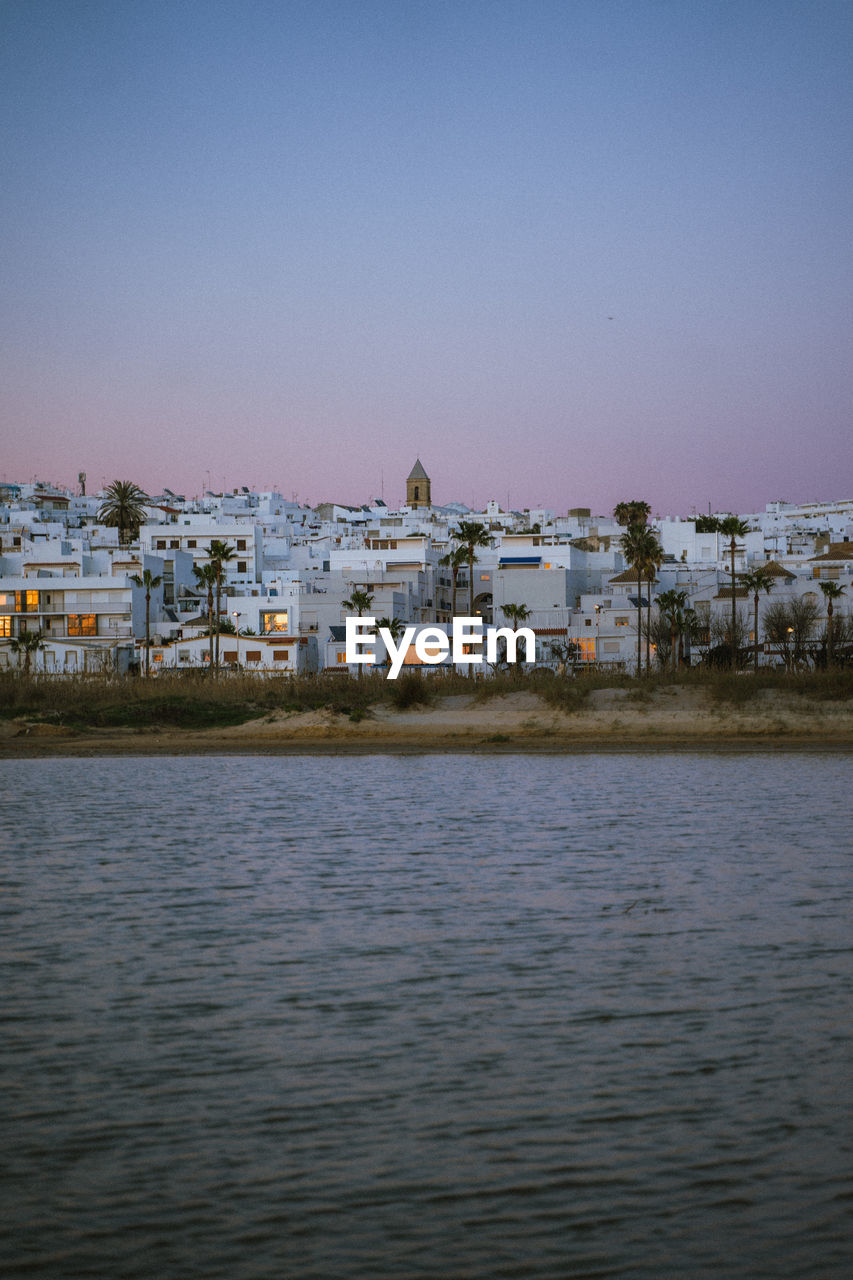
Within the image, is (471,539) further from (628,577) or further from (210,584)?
(210,584)

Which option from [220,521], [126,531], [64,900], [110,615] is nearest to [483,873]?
[64,900]

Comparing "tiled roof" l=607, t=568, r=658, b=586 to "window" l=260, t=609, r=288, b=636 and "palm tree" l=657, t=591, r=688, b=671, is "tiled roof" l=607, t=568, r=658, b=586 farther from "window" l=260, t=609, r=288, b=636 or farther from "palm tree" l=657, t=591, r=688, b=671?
"window" l=260, t=609, r=288, b=636

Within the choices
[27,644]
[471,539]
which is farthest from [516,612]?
[27,644]

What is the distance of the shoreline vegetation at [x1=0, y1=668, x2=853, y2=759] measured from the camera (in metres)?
41.2

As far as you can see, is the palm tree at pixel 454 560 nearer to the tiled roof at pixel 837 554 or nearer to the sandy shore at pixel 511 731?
the tiled roof at pixel 837 554

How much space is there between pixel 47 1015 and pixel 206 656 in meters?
64.0

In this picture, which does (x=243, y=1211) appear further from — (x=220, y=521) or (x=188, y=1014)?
(x=220, y=521)

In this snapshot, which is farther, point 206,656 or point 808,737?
point 206,656

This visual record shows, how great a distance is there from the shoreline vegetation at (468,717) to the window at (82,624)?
92.5 feet

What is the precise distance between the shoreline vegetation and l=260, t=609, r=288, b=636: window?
104 ft

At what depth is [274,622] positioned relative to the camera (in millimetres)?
82312

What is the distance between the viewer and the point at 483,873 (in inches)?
691

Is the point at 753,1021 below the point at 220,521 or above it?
below

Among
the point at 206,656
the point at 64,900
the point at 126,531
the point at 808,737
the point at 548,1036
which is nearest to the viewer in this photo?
the point at 548,1036
